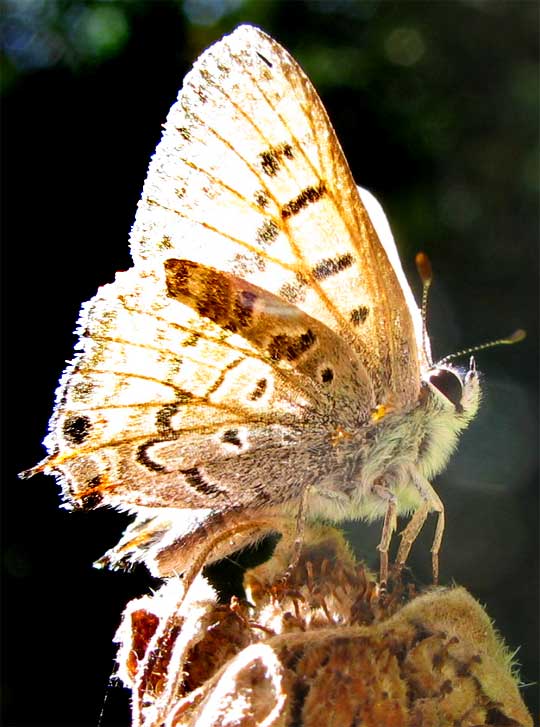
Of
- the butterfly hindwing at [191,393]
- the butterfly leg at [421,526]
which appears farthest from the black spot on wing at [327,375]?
the butterfly leg at [421,526]

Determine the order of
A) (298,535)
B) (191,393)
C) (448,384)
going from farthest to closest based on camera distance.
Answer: (448,384) < (191,393) < (298,535)

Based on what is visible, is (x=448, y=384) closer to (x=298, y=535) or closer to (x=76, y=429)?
(x=298, y=535)

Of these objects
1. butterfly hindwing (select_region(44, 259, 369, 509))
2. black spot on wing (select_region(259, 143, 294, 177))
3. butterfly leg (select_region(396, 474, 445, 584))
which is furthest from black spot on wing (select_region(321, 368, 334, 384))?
black spot on wing (select_region(259, 143, 294, 177))

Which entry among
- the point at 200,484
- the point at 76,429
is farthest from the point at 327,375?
the point at 76,429

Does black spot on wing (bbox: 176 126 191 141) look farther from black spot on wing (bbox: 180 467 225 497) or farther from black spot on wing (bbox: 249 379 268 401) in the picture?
black spot on wing (bbox: 180 467 225 497)

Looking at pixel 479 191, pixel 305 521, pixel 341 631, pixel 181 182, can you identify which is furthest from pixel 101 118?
pixel 341 631

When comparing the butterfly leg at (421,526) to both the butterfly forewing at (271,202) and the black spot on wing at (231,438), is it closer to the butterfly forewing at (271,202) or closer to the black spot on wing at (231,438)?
the butterfly forewing at (271,202)
